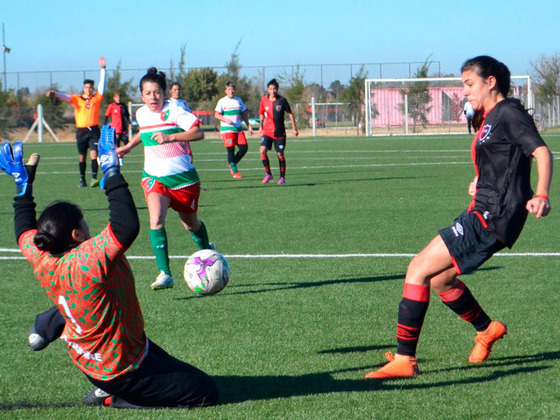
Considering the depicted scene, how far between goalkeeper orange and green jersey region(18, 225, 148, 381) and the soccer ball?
6.30 ft

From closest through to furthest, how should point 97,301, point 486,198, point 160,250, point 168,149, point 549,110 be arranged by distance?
point 97,301 < point 486,198 < point 160,250 < point 168,149 < point 549,110

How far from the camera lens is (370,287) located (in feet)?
24.6

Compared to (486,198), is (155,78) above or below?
above

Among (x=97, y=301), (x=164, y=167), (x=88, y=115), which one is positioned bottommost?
(x=97, y=301)

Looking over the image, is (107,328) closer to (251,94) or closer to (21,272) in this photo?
(21,272)

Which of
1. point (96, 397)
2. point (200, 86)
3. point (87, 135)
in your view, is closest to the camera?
point (96, 397)

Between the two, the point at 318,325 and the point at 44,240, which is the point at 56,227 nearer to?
the point at 44,240

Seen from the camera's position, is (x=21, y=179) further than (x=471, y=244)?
No

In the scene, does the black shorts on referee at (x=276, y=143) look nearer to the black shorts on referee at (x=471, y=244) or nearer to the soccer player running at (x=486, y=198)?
the soccer player running at (x=486, y=198)

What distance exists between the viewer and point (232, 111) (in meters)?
19.5

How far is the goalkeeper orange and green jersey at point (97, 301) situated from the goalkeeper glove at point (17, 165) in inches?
10.6

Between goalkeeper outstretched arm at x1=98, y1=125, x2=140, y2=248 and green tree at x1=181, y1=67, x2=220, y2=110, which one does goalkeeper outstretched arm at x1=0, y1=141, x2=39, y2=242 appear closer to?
goalkeeper outstretched arm at x1=98, y1=125, x2=140, y2=248

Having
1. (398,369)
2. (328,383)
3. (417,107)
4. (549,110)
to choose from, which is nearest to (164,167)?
(328,383)

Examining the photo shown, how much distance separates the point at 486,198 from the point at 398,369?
1.10 metres
